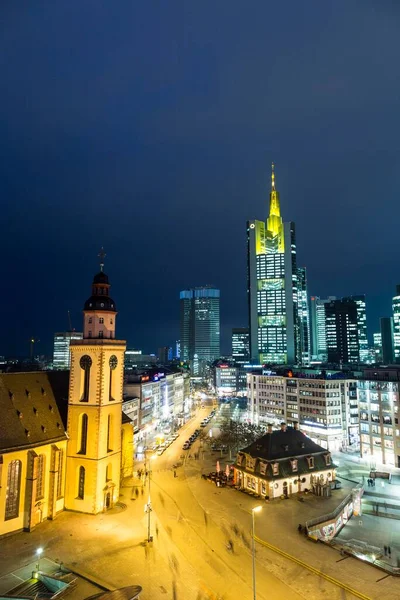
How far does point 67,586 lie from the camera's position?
31641 millimetres

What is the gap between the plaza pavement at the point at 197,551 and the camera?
32.7 metres

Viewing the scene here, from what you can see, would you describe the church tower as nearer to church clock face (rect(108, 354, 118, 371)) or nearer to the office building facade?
church clock face (rect(108, 354, 118, 371))

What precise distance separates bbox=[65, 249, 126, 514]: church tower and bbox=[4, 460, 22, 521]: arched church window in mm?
7646

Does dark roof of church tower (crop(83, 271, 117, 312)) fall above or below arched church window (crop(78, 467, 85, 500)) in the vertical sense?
above

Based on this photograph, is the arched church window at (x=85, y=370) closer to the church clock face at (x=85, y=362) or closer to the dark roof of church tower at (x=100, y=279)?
the church clock face at (x=85, y=362)

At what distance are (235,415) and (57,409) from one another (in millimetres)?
103614

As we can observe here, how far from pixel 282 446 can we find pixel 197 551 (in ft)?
88.6

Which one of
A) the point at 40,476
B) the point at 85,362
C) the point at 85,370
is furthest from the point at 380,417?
the point at 40,476

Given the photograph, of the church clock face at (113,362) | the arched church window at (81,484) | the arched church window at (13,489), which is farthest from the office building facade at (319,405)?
the arched church window at (13,489)

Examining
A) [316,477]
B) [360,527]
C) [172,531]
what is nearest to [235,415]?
[316,477]

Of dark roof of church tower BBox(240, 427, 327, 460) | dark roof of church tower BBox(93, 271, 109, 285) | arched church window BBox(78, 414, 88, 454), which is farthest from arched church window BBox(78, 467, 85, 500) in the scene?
dark roof of church tower BBox(240, 427, 327, 460)

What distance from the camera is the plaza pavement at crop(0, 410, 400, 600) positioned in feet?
107

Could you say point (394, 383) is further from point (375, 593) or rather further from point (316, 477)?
point (375, 593)

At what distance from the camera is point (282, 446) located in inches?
2463
